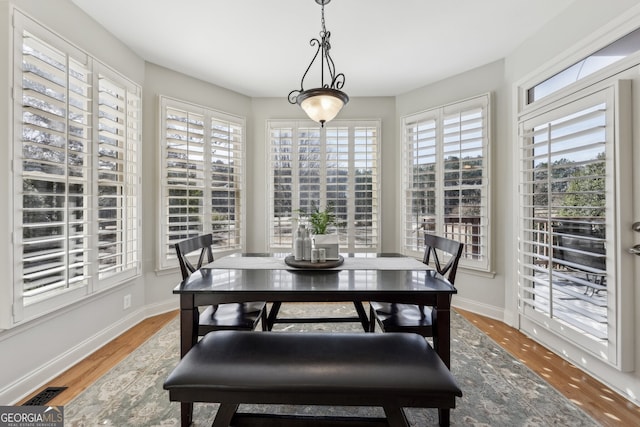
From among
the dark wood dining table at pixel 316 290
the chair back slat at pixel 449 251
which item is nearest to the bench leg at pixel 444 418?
the dark wood dining table at pixel 316 290

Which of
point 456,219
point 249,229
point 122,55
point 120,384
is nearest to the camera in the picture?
point 120,384

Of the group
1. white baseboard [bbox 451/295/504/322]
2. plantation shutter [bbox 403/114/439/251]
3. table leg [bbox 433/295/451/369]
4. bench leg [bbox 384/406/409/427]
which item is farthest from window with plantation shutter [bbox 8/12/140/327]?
white baseboard [bbox 451/295/504/322]

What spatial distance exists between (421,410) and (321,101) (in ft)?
6.48

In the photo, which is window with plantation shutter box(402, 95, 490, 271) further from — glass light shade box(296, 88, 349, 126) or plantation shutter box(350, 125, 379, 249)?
glass light shade box(296, 88, 349, 126)

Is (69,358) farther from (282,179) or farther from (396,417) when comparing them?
(282,179)

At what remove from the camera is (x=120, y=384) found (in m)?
2.03

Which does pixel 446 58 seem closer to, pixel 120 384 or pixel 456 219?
pixel 456 219

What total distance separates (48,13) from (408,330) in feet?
10.9

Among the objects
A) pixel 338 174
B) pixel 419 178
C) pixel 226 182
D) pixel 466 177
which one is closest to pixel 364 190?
pixel 338 174

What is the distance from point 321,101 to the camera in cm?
186

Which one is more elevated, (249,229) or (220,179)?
(220,179)

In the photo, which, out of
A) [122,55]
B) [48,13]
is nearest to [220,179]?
[122,55]

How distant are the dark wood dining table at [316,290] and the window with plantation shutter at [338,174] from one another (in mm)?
2218

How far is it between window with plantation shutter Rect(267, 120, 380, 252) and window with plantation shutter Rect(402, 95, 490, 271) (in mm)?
467
